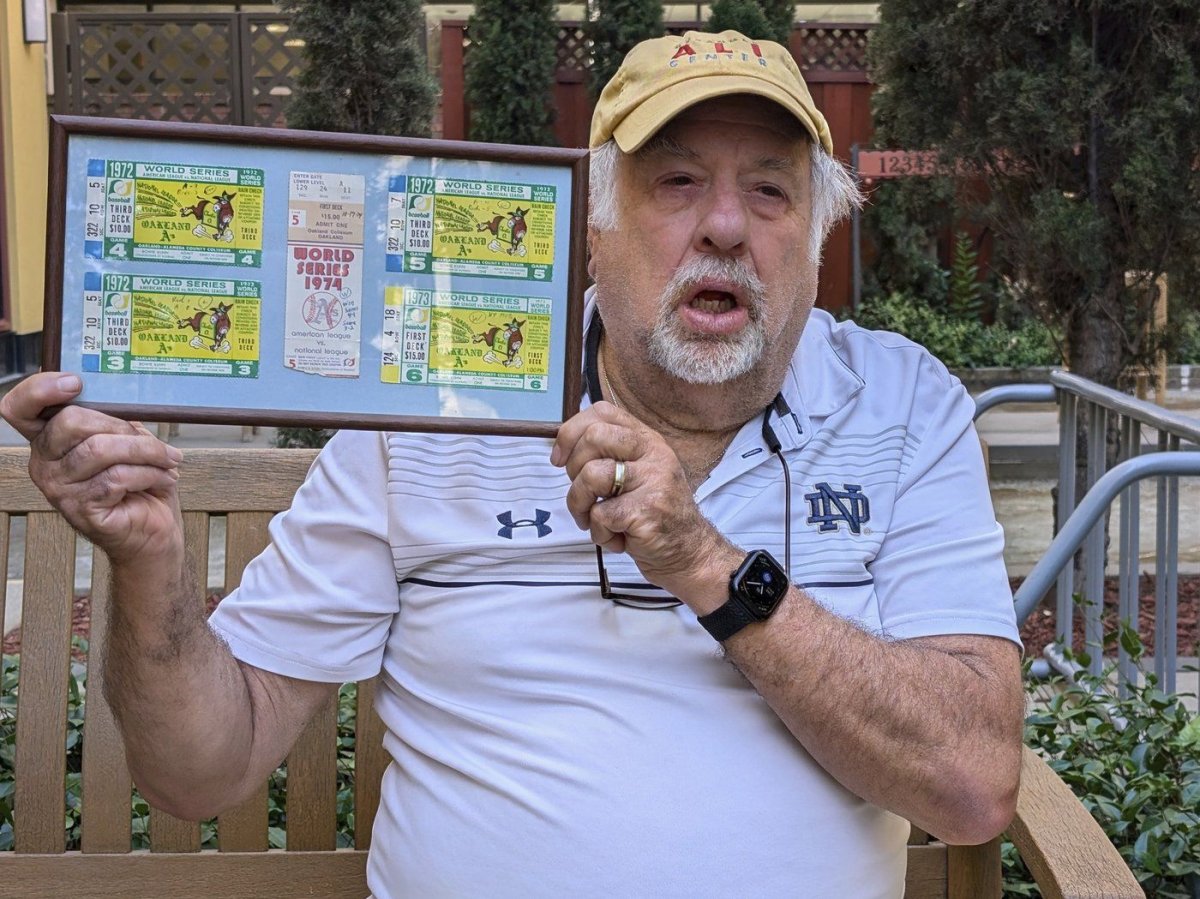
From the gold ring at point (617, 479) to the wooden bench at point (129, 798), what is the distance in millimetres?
856

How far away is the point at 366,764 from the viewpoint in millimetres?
2352

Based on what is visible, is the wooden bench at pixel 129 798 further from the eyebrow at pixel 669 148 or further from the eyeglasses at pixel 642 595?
the eyebrow at pixel 669 148

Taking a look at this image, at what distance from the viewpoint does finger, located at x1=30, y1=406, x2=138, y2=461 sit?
5.09 ft

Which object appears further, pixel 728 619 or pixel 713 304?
pixel 713 304

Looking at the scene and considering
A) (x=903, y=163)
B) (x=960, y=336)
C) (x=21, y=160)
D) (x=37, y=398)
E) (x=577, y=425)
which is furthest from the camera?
(x=960, y=336)

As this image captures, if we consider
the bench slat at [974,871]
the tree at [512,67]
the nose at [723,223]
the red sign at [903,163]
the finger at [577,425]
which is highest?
the tree at [512,67]

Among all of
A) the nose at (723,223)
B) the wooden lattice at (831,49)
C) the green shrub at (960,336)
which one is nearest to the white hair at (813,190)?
the nose at (723,223)

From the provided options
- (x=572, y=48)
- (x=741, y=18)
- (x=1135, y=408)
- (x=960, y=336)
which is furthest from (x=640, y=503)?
(x=960, y=336)

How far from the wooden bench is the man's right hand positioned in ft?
2.31

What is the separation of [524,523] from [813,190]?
651mm

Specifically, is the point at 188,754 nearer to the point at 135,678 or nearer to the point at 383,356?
the point at 135,678

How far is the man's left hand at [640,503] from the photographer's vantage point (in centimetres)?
163

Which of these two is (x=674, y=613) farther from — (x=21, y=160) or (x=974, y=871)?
(x=21, y=160)

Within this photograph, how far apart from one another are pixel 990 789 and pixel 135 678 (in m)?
1.09
